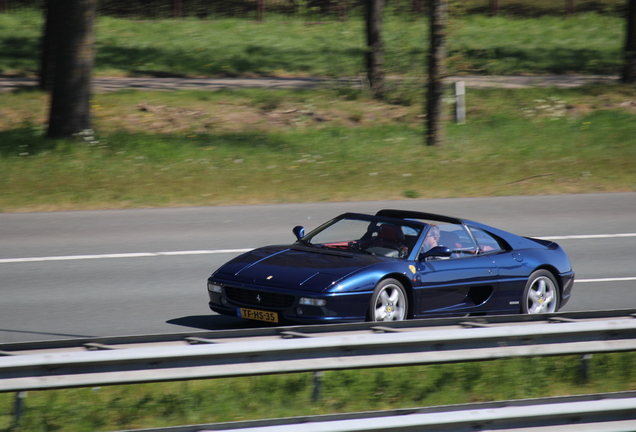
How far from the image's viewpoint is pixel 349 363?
17.6 feet

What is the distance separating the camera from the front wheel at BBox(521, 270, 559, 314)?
8.78m

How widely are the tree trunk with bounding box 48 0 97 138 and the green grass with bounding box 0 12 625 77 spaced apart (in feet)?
26.0

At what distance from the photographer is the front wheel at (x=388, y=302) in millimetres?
7551

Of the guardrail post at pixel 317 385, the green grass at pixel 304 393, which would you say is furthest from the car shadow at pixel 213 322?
the guardrail post at pixel 317 385

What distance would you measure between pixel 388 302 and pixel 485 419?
123 inches

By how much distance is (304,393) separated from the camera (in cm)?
585

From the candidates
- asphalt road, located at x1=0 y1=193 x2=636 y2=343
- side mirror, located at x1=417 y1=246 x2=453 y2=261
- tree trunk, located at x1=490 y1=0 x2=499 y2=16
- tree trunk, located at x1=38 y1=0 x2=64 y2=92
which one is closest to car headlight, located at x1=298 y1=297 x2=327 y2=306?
asphalt road, located at x1=0 y1=193 x2=636 y2=343

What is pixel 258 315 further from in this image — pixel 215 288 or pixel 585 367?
pixel 585 367

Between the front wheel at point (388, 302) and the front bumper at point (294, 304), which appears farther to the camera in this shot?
the front wheel at point (388, 302)

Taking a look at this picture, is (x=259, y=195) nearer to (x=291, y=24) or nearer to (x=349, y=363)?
(x=349, y=363)

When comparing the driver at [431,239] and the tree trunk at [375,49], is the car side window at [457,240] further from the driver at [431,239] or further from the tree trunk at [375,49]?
the tree trunk at [375,49]

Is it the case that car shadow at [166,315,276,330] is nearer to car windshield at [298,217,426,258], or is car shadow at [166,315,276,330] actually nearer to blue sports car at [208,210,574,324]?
blue sports car at [208,210,574,324]

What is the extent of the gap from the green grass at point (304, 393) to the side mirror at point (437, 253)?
152 cm

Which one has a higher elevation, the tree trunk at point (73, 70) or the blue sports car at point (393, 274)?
the tree trunk at point (73, 70)
